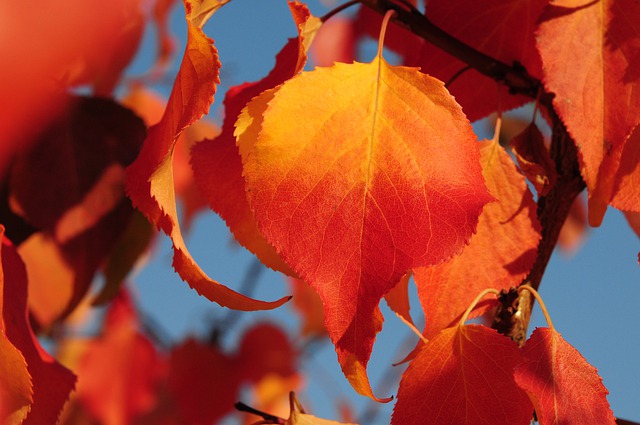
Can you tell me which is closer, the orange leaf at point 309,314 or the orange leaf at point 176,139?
the orange leaf at point 176,139

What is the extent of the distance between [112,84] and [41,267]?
0.74ft

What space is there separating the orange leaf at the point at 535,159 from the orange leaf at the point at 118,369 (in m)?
1.24

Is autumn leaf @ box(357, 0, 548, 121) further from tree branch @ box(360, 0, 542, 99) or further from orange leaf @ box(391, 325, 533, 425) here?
orange leaf @ box(391, 325, 533, 425)

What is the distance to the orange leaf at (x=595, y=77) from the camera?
0.41 metres

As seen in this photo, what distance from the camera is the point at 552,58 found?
1.40ft

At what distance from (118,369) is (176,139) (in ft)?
4.59

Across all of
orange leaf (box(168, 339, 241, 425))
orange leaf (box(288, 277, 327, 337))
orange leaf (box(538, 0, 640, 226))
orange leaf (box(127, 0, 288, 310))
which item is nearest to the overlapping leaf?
orange leaf (box(127, 0, 288, 310))

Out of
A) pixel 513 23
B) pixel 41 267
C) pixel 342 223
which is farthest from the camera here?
pixel 41 267

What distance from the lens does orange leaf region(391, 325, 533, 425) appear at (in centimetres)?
38

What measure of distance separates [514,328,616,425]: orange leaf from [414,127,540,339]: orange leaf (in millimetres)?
44

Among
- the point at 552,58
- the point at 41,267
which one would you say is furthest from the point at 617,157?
the point at 41,267

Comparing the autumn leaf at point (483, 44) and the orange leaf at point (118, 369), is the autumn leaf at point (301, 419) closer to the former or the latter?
the autumn leaf at point (483, 44)

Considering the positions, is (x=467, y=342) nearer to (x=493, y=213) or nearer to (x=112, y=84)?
(x=493, y=213)

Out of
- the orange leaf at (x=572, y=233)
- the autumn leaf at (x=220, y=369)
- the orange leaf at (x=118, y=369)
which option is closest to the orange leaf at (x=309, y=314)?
the autumn leaf at (x=220, y=369)
